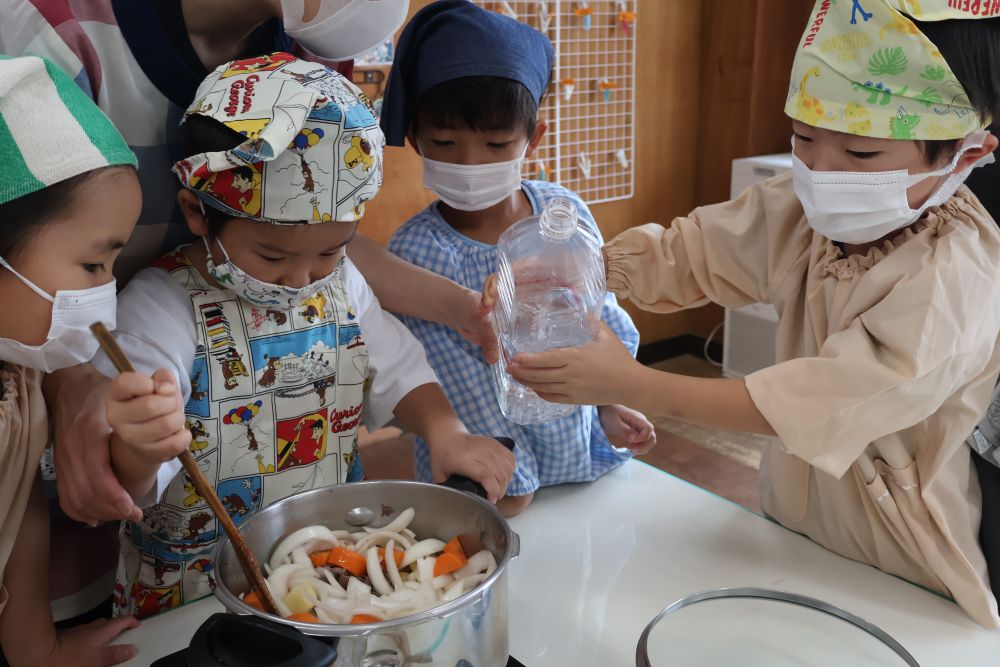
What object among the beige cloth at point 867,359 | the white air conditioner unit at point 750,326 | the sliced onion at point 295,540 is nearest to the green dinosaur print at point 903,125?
the beige cloth at point 867,359

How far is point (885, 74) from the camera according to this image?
32.8 inches

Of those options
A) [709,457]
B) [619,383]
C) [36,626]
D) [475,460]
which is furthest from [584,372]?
[709,457]

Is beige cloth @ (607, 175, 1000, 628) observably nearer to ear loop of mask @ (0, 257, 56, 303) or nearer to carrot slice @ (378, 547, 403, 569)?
carrot slice @ (378, 547, 403, 569)

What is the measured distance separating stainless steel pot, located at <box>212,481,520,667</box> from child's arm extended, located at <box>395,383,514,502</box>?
0.08 m

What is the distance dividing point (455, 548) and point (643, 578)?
0.24m

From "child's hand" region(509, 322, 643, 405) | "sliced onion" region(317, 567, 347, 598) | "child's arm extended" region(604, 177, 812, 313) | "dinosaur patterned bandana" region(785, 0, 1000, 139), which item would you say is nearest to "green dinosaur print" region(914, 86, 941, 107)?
"dinosaur patterned bandana" region(785, 0, 1000, 139)

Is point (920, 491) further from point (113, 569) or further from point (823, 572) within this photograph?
point (113, 569)

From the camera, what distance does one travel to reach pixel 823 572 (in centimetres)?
96

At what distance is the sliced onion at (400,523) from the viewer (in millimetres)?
858

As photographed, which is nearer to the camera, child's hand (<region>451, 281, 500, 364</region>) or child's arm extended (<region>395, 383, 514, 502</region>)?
child's arm extended (<region>395, 383, 514, 502</region>)

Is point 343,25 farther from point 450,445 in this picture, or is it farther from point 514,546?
point 514,546

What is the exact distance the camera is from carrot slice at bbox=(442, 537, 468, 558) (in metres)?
0.83

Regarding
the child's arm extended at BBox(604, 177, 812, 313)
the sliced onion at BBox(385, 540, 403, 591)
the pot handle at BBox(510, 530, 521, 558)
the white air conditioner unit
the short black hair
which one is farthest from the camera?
the white air conditioner unit

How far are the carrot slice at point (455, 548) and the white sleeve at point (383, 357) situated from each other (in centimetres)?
29
